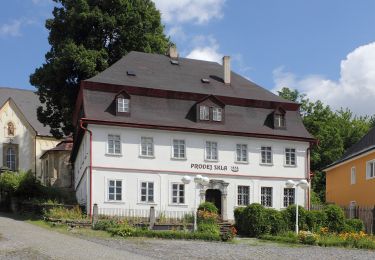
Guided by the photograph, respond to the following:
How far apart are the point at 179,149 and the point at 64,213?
29.3ft

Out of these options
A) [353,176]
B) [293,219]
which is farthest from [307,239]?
[353,176]

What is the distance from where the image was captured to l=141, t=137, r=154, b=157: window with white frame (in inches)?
1551

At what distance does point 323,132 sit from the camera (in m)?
62.9

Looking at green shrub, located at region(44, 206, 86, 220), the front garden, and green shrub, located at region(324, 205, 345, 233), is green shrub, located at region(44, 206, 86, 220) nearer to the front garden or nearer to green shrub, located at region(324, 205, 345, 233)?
the front garden

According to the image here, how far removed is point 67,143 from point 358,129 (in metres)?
29.5

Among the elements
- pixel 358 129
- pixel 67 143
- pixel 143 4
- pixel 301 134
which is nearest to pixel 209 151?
pixel 301 134

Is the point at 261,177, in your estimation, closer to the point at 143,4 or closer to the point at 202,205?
the point at 202,205

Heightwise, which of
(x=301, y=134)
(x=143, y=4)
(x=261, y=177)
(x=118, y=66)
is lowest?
(x=261, y=177)

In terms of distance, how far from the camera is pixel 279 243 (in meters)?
29.1

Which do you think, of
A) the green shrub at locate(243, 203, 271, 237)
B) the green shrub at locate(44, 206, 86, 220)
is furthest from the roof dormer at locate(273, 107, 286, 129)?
the green shrub at locate(44, 206, 86, 220)

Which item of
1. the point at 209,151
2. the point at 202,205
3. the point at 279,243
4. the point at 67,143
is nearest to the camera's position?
the point at 279,243

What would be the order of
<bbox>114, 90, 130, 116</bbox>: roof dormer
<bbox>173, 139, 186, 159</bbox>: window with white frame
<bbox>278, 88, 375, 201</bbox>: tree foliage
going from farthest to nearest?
<bbox>278, 88, 375, 201</bbox>: tree foliage, <bbox>173, 139, 186, 159</bbox>: window with white frame, <bbox>114, 90, 130, 116</bbox>: roof dormer

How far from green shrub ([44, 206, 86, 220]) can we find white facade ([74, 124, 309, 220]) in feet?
5.24

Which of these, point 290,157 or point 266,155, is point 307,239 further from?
point 290,157
